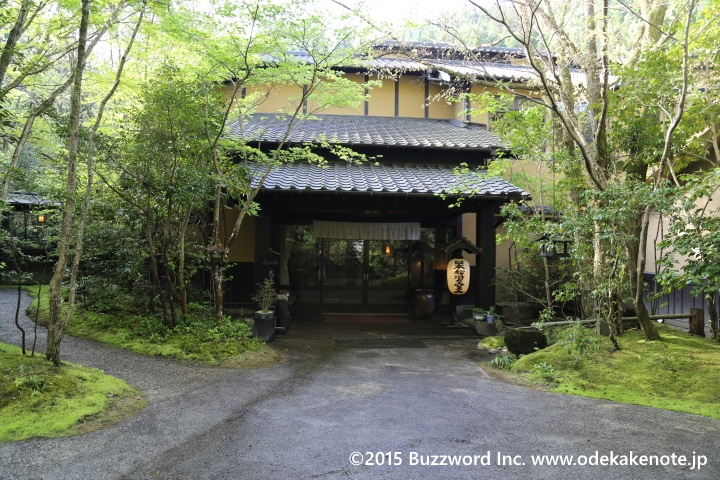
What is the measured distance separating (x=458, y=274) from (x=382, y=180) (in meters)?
2.75

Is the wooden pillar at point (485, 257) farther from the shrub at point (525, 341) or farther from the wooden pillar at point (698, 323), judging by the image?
the wooden pillar at point (698, 323)

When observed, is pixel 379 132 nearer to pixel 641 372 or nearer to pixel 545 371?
pixel 545 371

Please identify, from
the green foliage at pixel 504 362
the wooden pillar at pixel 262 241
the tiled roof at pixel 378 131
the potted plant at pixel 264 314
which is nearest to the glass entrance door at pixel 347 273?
the tiled roof at pixel 378 131

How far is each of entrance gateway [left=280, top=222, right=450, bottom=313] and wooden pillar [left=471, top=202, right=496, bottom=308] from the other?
2.36 metres

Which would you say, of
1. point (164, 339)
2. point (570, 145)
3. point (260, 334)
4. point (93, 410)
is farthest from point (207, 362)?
point (570, 145)

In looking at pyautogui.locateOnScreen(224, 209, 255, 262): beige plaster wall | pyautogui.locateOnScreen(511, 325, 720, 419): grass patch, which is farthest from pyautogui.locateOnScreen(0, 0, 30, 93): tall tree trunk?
pyautogui.locateOnScreen(511, 325, 720, 419): grass patch

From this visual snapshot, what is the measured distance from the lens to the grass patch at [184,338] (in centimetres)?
702

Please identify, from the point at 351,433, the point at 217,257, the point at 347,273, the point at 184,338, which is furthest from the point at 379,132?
the point at 351,433

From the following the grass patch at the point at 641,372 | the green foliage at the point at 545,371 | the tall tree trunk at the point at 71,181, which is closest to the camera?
the tall tree trunk at the point at 71,181

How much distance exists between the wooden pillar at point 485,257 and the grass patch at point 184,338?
4969 mm

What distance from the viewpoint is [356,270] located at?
12.8m

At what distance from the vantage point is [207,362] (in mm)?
6793

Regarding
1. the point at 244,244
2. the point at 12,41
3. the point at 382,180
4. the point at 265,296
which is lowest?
the point at 265,296

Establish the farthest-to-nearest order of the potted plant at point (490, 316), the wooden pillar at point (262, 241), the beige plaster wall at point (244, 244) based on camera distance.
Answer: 1. the beige plaster wall at point (244, 244)
2. the potted plant at point (490, 316)
3. the wooden pillar at point (262, 241)
